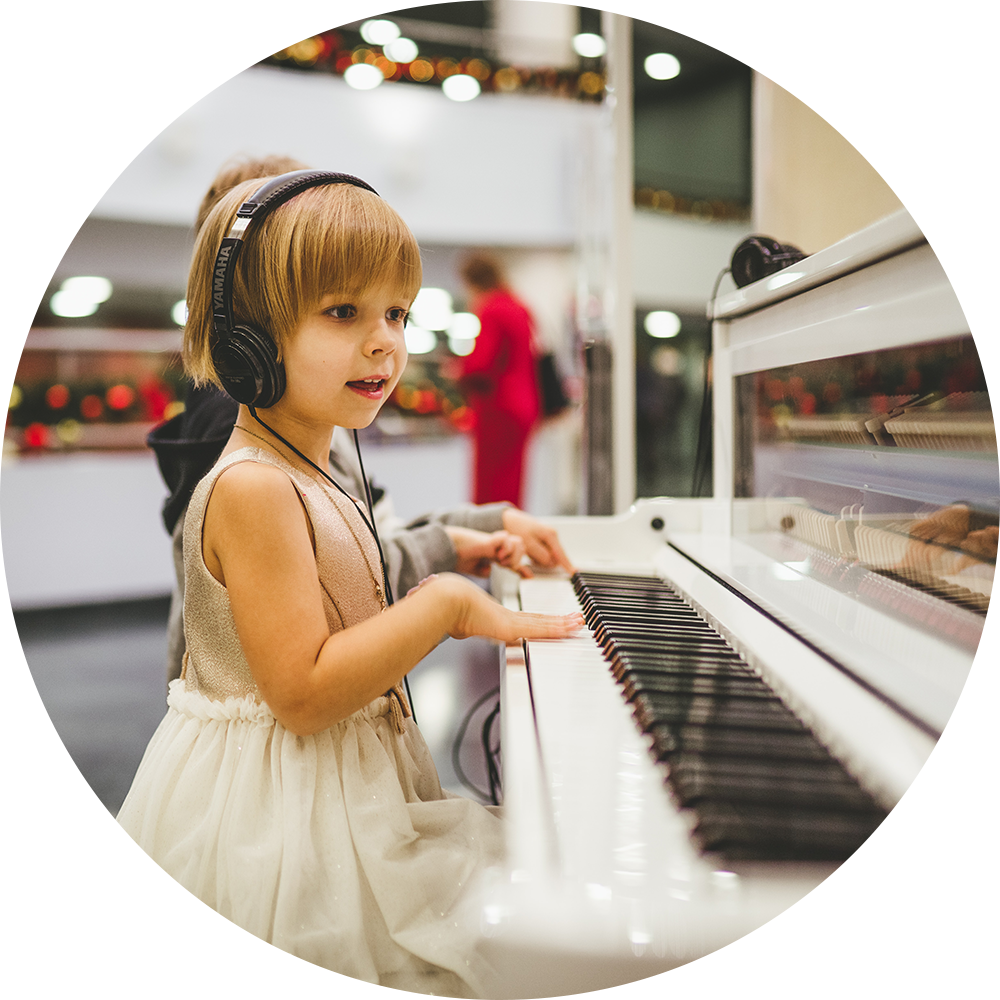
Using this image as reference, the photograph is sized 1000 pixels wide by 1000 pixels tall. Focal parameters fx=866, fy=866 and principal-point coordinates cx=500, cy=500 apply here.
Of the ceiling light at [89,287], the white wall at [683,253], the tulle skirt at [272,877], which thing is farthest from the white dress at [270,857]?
the ceiling light at [89,287]

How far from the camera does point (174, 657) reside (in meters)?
1.62

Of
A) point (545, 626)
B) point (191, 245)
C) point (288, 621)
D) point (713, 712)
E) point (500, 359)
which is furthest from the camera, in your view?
point (500, 359)

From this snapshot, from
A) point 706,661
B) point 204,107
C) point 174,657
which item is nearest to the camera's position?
point 706,661

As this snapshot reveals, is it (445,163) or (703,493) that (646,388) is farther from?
(703,493)

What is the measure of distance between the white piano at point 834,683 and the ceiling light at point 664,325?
5.89m

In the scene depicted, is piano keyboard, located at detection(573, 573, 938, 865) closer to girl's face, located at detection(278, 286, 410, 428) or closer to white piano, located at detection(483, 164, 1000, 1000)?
white piano, located at detection(483, 164, 1000, 1000)

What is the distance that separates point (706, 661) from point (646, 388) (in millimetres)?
6316

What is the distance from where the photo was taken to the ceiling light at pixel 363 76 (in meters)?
6.36

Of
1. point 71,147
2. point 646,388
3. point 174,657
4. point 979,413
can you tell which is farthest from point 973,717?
point 646,388

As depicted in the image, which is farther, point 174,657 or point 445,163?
point 445,163

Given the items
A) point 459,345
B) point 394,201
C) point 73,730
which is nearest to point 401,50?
point 394,201

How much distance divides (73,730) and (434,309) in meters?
5.08

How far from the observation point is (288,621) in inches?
36.9

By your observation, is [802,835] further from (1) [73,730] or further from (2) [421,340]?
(2) [421,340]
